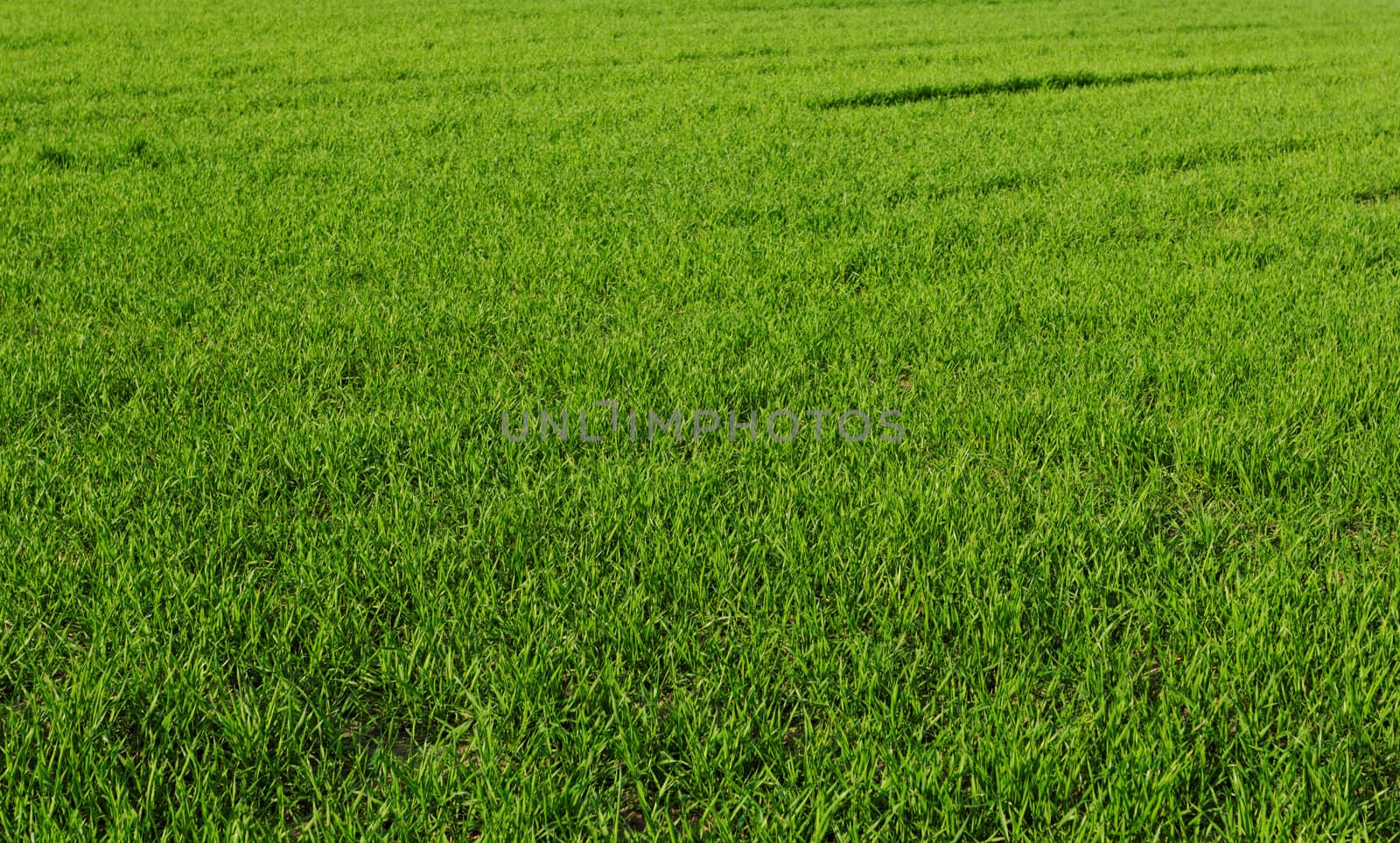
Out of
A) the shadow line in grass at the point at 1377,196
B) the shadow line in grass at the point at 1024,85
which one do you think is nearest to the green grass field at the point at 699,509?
the shadow line in grass at the point at 1377,196

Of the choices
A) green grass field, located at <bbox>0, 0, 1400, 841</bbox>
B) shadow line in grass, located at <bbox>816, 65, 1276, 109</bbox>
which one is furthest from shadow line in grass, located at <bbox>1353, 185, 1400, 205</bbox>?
shadow line in grass, located at <bbox>816, 65, 1276, 109</bbox>

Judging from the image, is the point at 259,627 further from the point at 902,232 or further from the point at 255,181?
the point at 255,181

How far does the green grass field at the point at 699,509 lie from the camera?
1629 millimetres

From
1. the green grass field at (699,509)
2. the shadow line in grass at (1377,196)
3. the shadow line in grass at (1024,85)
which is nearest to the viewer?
the green grass field at (699,509)

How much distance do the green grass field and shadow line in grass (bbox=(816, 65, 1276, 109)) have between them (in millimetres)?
3228

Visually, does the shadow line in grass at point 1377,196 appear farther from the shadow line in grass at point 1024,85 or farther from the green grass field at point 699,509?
the shadow line in grass at point 1024,85

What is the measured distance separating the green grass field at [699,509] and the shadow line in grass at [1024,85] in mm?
3228

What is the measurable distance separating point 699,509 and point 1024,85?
902cm

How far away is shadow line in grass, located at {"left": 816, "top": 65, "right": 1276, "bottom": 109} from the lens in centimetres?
898

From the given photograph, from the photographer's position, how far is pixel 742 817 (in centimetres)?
158

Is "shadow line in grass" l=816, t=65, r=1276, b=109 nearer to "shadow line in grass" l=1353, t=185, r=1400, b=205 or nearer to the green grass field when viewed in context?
the green grass field

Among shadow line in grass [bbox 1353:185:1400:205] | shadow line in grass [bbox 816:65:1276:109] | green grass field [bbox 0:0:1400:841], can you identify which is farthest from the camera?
shadow line in grass [bbox 816:65:1276:109]

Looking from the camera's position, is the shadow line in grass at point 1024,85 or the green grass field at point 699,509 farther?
the shadow line in grass at point 1024,85

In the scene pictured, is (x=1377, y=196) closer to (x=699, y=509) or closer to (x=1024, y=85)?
(x=1024, y=85)
